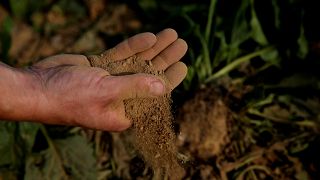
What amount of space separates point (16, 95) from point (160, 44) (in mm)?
493

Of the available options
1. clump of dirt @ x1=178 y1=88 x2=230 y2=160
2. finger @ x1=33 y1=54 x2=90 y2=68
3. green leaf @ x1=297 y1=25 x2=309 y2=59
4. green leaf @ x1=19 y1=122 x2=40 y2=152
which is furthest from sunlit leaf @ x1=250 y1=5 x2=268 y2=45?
green leaf @ x1=19 y1=122 x2=40 y2=152

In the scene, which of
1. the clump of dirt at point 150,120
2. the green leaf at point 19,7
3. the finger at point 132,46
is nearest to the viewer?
the clump of dirt at point 150,120

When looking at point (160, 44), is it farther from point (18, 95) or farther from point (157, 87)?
point (18, 95)

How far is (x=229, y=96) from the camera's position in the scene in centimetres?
214

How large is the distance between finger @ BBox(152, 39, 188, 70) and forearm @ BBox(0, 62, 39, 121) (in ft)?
1.34

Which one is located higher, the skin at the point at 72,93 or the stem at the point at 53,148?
the skin at the point at 72,93

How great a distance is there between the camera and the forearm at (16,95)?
4.87 feet

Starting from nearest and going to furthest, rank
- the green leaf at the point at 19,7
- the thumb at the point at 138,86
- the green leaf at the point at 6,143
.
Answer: the thumb at the point at 138,86 < the green leaf at the point at 6,143 < the green leaf at the point at 19,7

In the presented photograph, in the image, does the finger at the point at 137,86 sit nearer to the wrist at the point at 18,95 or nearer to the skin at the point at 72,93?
the skin at the point at 72,93

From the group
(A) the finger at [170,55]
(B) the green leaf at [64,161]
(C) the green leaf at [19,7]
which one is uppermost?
(A) the finger at [170,55]

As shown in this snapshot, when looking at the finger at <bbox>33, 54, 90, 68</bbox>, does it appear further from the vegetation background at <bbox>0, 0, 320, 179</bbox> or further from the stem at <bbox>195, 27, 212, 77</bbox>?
the stem at <bbox>195, 27, 212, 77</bbox>

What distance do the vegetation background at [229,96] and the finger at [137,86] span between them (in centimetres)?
48

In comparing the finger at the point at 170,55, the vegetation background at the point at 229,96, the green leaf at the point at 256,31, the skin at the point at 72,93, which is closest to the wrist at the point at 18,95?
the skin at the point at 72,93

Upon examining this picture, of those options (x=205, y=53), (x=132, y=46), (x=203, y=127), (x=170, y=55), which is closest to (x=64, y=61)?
(x=132, y=46)
